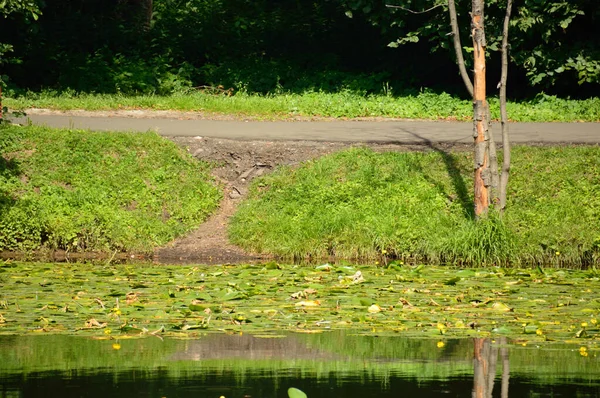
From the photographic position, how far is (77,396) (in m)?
7.14

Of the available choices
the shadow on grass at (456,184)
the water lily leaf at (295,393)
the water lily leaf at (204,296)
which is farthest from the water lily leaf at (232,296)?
the shadow on grass at (456,184)

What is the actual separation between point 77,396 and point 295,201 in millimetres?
9323

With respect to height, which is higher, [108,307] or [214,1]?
[214,1]

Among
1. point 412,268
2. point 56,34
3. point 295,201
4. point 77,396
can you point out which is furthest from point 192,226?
point 56,34

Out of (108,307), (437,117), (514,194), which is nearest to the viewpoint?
(108,307)

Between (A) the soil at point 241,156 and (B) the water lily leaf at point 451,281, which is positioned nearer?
(B) the water lily leaf at point 451,281

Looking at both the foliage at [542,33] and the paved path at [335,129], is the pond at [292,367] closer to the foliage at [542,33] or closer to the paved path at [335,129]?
the paved path at [335,129]

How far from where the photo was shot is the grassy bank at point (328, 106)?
2044 cm

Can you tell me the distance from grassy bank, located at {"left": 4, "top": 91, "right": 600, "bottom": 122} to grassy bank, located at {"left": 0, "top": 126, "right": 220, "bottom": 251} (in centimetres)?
355

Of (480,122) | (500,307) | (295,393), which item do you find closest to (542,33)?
(480,122)

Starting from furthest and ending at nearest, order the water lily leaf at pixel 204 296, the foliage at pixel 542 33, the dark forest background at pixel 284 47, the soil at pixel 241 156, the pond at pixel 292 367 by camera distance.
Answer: the dark forest background at pixel 284 47 < the foliage at pixel 542 33 < the soil at pixel 241 156 < the water lily leaf at pixel 204 296 < the pond at pixel 292 367

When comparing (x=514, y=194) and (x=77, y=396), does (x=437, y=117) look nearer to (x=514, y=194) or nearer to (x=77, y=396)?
(x=514, y=194)

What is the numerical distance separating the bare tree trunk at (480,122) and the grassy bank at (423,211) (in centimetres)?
43

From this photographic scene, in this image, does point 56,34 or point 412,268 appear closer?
point 412,268
